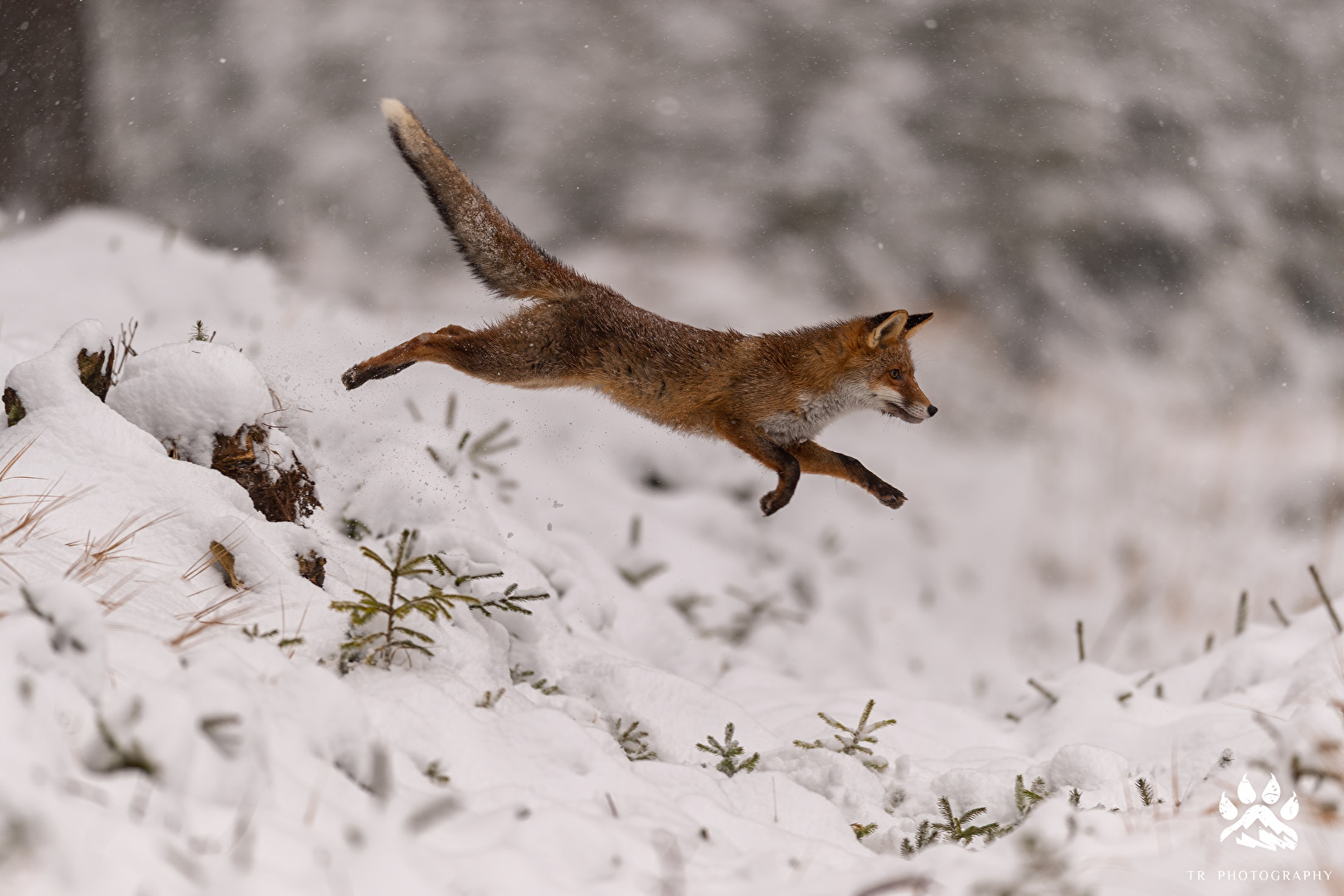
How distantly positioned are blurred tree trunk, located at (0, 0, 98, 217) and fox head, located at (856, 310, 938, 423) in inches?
285

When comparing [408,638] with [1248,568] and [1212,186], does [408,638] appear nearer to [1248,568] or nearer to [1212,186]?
[1248,568]

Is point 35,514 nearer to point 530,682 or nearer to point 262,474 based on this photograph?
point 262,474

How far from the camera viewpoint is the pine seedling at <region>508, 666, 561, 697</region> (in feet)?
10.9

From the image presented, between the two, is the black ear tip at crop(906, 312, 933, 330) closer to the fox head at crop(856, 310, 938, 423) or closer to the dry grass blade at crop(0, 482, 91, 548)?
the fox head at crop(856, 310, 938, 423)

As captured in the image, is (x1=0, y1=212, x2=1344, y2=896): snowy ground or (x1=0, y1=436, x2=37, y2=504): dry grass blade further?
(x1=0, y1=436, x2=37, y2=504): dry grass blade

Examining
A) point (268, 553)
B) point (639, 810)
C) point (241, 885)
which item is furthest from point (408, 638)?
point (241, 885)

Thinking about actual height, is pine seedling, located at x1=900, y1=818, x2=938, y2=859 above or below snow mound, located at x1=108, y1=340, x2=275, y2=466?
below

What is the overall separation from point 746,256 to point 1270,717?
643 centimetres

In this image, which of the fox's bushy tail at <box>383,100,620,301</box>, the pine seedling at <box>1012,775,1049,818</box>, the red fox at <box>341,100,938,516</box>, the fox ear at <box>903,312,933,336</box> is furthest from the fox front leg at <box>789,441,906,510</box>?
the pine seedling at <box>1012,775,1049,818</box>

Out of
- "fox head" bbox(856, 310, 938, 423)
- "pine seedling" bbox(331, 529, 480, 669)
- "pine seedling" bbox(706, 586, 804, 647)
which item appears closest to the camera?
"pine seedling" bbox(331, 529, 480, 669)

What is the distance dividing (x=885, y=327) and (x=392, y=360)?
8.30 feet

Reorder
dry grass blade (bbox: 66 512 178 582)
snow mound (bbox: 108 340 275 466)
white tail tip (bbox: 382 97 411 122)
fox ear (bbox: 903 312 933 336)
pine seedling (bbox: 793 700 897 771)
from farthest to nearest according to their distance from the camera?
fox ear (bbox: 903 312 933 336), white tail tip (bbox: 382 97 411 122), pine seedling (bbox: 793 700 897 771), snow mound (bbox: 108 340 275 466), dry grass blade (bbox: 66 512 178 582)

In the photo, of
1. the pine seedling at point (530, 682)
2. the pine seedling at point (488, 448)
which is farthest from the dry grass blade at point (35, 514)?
the pine seedling at point (488, 448)

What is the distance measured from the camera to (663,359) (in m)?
4.61
